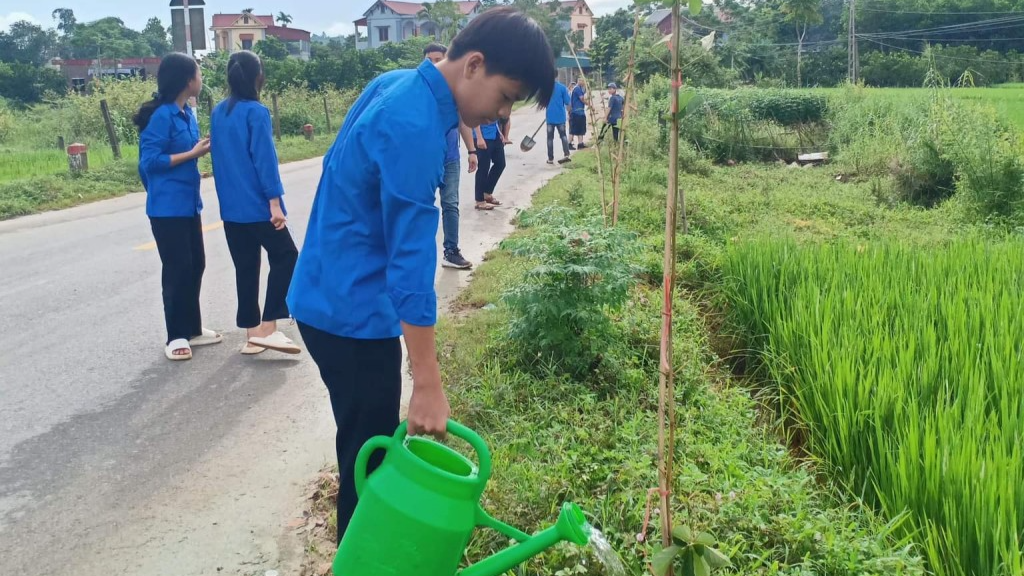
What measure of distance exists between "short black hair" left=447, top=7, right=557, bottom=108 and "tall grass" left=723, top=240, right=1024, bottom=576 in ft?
5.12

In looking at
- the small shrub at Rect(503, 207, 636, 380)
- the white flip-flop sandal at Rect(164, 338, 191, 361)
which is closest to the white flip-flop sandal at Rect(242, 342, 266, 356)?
the white flip-flop sandal at Rect(164, 338, 191, 361)

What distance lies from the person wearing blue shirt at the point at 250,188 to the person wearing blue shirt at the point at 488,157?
377cm

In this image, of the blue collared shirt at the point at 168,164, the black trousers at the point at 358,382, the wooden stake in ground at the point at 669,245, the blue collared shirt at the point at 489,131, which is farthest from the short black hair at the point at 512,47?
the blue collared shirt at the point at 489,131

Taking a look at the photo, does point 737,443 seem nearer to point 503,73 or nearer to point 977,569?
point 977,569

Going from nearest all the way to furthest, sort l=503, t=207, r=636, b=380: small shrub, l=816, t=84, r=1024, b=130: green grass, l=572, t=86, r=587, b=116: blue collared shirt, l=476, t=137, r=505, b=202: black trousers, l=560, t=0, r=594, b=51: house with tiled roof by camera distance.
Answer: l=503, t=207, r=636, b=380: small shrub, l=560, t=0, r=594, b=51: house with tiled roof, l=476, t=137, r=505, b=202: black trousers, l=816, t=84, r=1024, b=130: green grass, l=572, t=86, r=587, b=116: blue collared shirt

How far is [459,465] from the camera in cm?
177

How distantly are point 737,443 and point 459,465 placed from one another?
5.05 feet

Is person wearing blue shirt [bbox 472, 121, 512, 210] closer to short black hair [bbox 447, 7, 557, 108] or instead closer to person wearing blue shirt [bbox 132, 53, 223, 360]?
person wearing blue shirt [bbox 132, 53, 223, 360]

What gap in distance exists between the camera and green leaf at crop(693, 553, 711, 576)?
185 centimetres

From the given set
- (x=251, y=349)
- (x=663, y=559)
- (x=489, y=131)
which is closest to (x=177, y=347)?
(x=251, y=349)

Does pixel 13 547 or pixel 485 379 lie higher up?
pixel 485 379

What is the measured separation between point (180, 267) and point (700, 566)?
3.36 m

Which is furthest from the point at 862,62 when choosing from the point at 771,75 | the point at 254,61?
the point at 254,61

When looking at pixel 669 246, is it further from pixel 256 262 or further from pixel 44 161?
pixel 44 161
